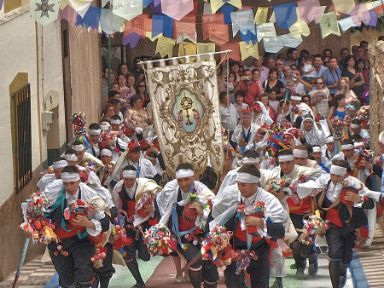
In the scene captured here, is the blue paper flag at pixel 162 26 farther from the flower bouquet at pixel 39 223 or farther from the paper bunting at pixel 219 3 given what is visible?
the flower bouquet at pixel 39 223

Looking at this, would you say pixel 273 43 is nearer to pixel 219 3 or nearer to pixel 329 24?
pixel 329 24

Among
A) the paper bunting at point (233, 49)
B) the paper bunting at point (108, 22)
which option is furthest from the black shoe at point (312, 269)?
the paper bunting at point (233, 49)

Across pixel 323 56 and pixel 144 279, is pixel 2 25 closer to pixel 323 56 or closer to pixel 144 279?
pixel 144 279

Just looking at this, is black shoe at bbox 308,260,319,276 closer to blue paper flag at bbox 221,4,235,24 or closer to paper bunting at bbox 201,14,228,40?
blue paper flag at bbox 221,4,235,24

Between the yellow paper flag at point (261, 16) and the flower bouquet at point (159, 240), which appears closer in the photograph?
the flower bouquet at point (159, 240)

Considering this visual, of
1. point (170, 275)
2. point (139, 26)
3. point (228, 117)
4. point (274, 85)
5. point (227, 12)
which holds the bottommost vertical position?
point (170, 275)

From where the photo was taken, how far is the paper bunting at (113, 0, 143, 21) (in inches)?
811

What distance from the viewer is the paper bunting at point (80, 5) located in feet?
67.8

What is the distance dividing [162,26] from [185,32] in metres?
0.40

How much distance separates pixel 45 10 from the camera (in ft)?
65.9

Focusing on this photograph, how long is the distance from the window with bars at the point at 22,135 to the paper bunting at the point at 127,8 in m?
1.85

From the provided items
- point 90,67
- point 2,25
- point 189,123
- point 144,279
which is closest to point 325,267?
point 144,279

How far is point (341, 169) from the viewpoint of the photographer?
16688mm

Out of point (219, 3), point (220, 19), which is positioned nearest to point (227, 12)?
point (220, 19)
